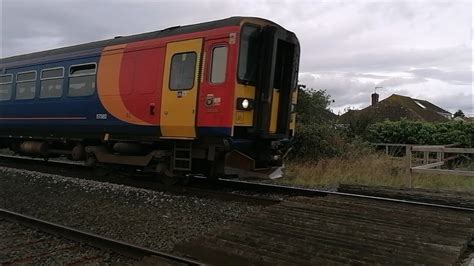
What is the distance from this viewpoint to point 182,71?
9312 millimetres

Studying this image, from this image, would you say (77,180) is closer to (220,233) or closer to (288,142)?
(288,142)

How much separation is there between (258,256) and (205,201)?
13.0 feet

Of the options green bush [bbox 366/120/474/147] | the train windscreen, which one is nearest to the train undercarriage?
the train windscreen

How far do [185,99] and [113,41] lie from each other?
122 inches

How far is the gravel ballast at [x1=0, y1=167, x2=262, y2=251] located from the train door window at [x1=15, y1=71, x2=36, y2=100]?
3.34 metres

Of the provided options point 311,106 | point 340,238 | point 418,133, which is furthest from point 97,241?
point 418,133

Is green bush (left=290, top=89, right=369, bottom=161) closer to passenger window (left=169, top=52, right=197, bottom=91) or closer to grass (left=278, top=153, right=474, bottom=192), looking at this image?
grass (left=278, top=153, right=474, bottom=192)

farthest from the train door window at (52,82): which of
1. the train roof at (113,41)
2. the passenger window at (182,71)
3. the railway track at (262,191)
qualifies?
the passenger window at (182,71)

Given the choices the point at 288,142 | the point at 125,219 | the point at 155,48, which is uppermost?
the point at 155,48

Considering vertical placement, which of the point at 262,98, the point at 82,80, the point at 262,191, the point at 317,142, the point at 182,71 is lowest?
the point at 262,191

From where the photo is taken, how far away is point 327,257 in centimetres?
461

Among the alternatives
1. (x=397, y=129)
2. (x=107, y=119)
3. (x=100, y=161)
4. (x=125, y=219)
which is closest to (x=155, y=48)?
(x=107, y=119)

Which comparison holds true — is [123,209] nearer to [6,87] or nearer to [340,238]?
[340,238]

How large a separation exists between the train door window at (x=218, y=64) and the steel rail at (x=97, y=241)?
3.85m
